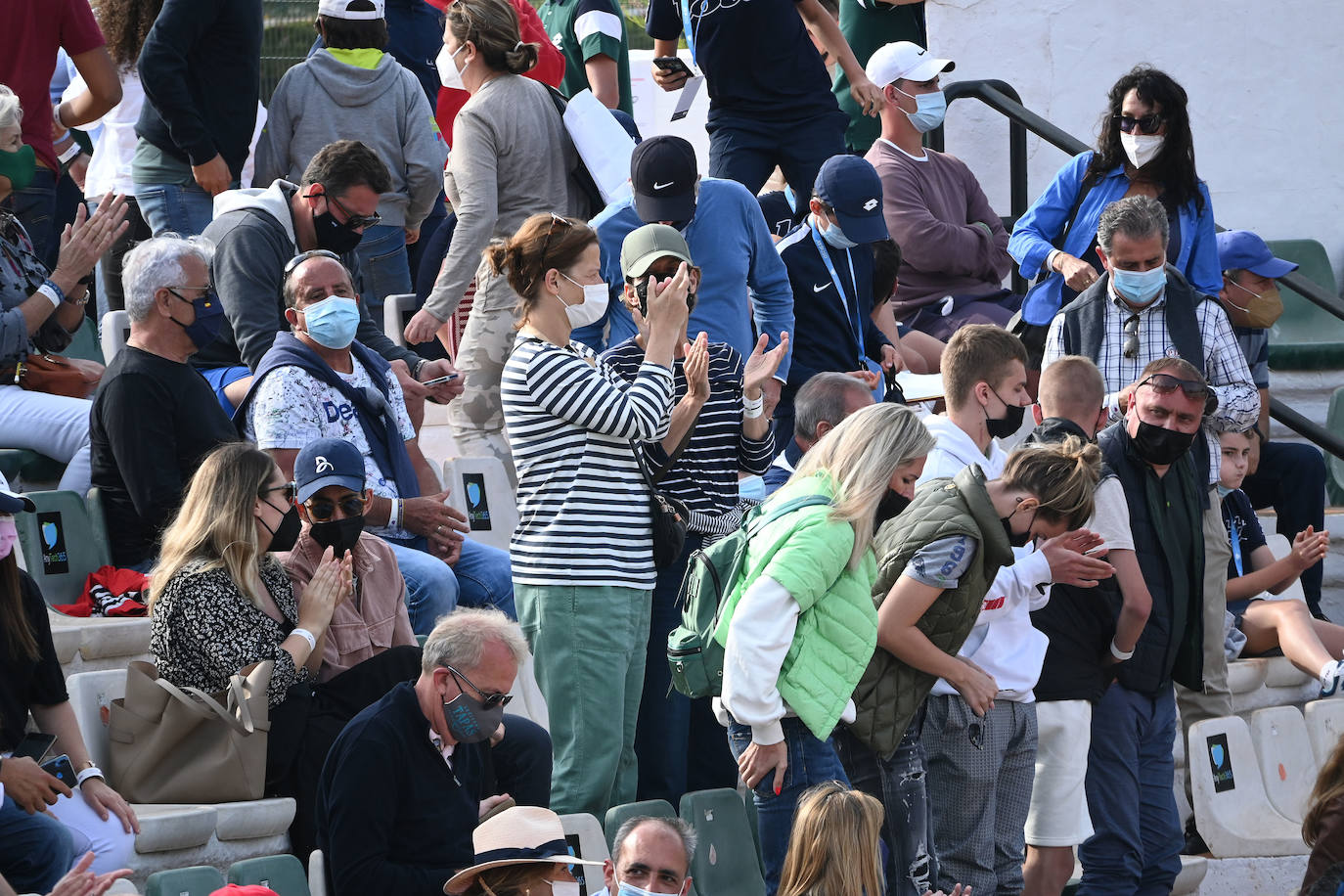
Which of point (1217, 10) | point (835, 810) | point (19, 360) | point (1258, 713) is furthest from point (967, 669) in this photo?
point (1217, 10)

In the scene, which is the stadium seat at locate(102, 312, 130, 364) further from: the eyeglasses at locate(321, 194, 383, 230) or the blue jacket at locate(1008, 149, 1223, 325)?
the blue jacket at locate(1008, 149, 1223, 325)

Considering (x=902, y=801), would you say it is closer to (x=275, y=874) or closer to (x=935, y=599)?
(x=935, y=599)

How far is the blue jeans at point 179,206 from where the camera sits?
6777mm

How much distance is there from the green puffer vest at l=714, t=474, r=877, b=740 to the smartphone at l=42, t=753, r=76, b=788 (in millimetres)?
1624

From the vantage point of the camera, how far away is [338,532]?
5.01 metres

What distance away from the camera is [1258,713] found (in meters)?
6.50

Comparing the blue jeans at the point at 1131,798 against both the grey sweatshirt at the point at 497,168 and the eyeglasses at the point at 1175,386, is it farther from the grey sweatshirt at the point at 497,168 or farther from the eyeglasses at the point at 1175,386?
the grey sweatshirt at the point at 497,168

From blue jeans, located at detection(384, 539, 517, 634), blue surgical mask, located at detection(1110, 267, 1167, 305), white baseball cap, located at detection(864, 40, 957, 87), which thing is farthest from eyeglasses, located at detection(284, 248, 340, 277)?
white baseball cap, located at detection(864, 40, 957, 87)

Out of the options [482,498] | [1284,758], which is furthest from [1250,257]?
[482,498]

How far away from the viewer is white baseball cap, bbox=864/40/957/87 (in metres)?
7.51

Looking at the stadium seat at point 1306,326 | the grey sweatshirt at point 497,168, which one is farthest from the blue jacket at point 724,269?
the stadium seat at point 1306,326

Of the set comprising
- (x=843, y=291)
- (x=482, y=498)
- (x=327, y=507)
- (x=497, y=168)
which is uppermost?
(x=497, y=168)

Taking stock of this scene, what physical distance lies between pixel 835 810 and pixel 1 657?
204cm

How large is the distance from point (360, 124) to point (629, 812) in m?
3.31
